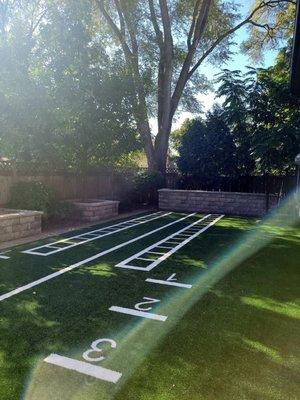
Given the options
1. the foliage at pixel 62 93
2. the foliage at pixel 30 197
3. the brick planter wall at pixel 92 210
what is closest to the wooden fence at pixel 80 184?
the foliage at pixel 30 197

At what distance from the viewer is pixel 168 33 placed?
16.2m

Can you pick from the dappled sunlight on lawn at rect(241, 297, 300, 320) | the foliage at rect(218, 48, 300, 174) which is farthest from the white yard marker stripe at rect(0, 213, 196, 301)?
the foliage at rect(218, 48, 300, 174)

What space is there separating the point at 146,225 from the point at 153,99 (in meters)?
13.3

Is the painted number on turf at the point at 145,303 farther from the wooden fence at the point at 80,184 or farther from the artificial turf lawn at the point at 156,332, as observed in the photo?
the wooden fence at the point at 80,184

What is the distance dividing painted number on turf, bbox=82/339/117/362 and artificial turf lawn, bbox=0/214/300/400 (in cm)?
6

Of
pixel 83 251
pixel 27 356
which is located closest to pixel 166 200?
pixel 83 251

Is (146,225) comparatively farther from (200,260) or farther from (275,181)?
(275,181)

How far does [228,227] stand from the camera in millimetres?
10898

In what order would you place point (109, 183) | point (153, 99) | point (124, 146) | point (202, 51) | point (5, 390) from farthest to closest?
point (153, 99) < point (202, 51) < point (109, 183) < point (124, 146) < point (5, 390)

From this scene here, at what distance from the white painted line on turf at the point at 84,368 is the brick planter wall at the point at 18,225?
17.2 feet

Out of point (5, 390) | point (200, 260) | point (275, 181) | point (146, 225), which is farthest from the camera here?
point (275, 181)

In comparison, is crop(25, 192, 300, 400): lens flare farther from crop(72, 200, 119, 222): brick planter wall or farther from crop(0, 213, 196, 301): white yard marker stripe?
crop(72, 200, 119, 222): brick planter wall

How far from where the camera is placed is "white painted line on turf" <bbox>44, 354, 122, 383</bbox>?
289 centimetres

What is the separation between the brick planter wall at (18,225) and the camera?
7680 mm
